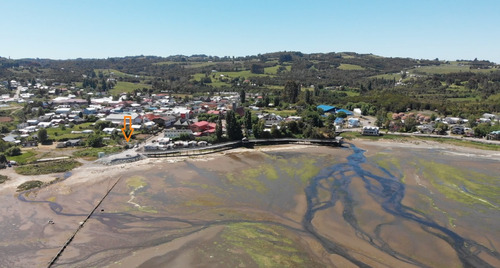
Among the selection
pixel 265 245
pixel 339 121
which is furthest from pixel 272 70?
pixel 265 245

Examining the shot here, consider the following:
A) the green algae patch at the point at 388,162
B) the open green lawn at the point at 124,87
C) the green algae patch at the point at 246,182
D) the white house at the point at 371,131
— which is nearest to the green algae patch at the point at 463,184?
the green algae patch at the point at 388,162

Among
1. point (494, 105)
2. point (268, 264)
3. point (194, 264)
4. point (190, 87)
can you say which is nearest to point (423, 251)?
point (268, 264)

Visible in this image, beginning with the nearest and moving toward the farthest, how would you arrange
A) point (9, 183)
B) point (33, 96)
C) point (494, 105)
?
point (9, 183)
point (494, 105)
point (33, 96)

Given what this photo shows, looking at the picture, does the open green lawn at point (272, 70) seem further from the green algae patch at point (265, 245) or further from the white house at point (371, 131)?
the green algae patch at point (265, 245)

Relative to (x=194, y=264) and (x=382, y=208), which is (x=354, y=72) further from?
(x=194, y=264)

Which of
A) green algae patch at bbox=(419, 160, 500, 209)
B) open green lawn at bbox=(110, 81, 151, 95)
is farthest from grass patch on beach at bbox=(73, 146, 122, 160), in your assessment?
open green lawn at bbox=(110, 81, 151, 95)
